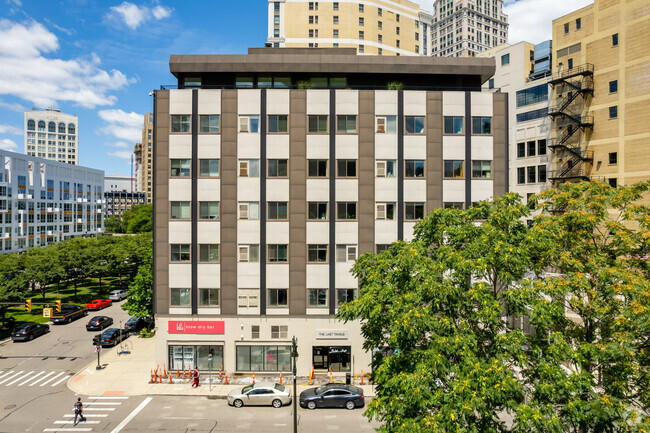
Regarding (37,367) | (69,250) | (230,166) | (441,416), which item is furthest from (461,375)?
(69,250)

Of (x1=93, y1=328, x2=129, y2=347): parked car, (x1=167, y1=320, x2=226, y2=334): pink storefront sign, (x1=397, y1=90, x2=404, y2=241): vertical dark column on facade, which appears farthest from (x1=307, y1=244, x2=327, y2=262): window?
(x1=93, y1=328, x2=129, y2=347): parked car

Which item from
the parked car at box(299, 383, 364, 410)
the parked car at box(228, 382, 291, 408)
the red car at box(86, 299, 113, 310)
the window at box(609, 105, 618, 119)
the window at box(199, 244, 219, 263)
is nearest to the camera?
the parked car at box(299, 383, 364, 410)

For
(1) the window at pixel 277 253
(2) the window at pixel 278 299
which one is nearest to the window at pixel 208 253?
(1) the window at pixel 277 253

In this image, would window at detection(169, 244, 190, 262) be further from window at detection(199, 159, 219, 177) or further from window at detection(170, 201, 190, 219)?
window at detection(199, 159, 219, 177)

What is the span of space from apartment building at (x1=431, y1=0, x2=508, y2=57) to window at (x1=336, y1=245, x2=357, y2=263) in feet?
541

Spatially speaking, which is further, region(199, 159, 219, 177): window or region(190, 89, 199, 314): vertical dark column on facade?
region(199, 159, 219, 177): window

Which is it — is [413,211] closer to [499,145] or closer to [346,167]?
[346,167]

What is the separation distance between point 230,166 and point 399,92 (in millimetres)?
15680

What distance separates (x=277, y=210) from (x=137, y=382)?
17985 millimetres

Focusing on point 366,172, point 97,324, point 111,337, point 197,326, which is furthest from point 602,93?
point 97,324

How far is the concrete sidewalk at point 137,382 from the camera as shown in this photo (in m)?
29.7

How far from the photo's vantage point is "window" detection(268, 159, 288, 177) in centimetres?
3272

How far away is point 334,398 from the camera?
2703 centimetres

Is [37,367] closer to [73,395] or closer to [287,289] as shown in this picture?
[73,395]
